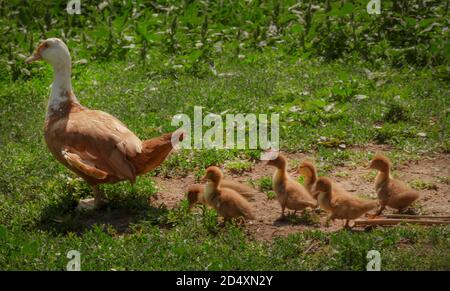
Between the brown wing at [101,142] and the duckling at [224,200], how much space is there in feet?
2.34

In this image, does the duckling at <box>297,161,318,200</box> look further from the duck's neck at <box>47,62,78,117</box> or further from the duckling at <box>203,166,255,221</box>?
the duck's neck at <box>47,62,78,117</box>

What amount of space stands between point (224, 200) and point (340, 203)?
1.02 meters

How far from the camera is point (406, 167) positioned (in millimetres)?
9281

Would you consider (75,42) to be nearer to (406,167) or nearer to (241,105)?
(241,105)

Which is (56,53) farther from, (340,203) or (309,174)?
(340,203)

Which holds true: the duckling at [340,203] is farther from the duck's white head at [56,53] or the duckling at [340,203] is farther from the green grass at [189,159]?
the duck's white head at [56,53]

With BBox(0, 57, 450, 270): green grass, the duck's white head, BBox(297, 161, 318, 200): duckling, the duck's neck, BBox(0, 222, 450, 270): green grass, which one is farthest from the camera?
the duck's white head

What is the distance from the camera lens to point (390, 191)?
797cm

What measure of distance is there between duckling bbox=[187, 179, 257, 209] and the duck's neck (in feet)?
5.57

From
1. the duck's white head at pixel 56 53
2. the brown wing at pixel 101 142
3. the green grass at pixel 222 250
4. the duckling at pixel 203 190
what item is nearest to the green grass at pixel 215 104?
the green grass at pixel 222 250

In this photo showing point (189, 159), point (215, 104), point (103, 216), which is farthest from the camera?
point (215, 104)

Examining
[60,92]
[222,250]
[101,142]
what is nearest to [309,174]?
[222,250]

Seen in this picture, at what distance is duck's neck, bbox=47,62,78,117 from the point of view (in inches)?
351

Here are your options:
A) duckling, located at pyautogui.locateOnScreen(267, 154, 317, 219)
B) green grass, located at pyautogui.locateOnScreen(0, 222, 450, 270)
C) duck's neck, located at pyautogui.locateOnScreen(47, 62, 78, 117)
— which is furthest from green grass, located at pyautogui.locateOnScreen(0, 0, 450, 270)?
duck's neck, located at pyautogui.locateOnScreen(47, 62, 78, 117)
